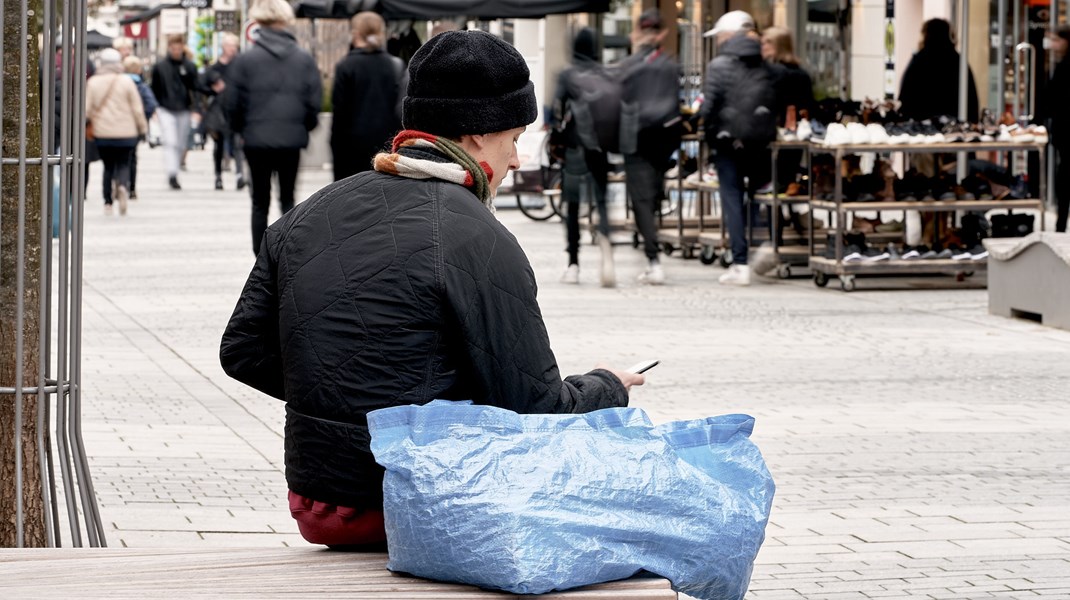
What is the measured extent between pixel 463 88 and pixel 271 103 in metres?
10.2

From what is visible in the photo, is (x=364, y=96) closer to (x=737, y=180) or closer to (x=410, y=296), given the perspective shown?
(x=737, y=180)

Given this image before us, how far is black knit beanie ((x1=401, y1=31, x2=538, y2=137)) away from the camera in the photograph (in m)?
3.70

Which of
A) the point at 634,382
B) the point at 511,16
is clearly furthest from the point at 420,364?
the point at 511,16

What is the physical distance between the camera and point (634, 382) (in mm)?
3943

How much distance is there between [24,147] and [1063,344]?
741cm

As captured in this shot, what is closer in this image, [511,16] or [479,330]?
[479,330]

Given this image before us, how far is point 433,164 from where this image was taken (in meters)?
3.64

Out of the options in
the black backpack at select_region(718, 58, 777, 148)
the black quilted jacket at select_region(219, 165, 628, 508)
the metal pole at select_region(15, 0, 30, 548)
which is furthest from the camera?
the black backpack at select_region(718, 58, 777, 148)

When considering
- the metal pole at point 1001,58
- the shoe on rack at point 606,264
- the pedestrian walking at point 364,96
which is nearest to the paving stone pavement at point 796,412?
the shoe on rack at point 606,264

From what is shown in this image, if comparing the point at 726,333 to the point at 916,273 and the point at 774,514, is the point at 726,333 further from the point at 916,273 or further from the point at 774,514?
the point at 774,514

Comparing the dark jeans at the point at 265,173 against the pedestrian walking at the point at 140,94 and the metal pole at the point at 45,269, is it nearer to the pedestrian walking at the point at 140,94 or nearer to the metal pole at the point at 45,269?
the pedestrian walking at the point at 140,94

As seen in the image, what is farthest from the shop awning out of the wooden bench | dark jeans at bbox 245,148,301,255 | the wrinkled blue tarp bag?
the wrinkled blue tarp bag

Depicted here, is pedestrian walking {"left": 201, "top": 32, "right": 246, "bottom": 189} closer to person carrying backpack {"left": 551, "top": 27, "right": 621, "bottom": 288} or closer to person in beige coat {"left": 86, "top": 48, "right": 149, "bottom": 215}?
person in beige coat {"left": 86, "top": 48, "right": 149, "bottom": 215}

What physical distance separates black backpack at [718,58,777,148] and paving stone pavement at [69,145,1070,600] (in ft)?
3.86
